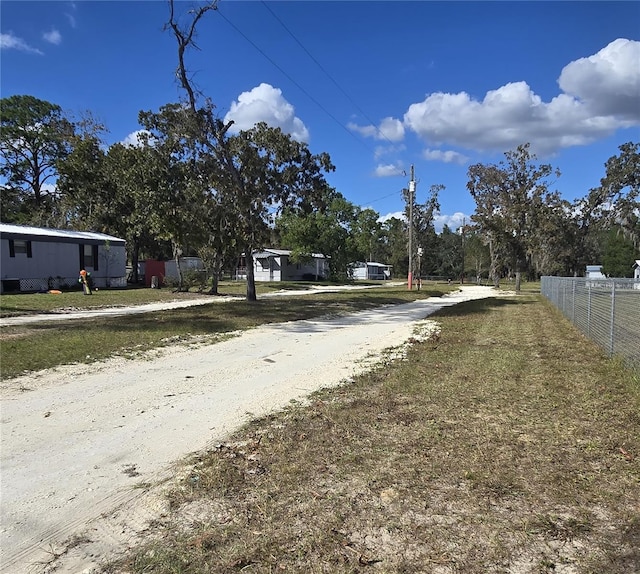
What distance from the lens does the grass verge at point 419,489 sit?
2.44 m

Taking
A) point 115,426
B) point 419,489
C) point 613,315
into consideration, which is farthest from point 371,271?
point 419,489

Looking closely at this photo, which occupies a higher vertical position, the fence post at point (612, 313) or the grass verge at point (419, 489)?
the fence post at point (612, 313)

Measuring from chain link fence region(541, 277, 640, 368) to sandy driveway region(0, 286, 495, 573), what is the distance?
151 inches

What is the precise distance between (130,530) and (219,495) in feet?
1.89

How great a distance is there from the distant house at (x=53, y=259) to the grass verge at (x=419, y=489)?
76.8 feet

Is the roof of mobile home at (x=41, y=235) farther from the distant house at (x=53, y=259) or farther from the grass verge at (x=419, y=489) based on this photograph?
the grass verge at (x=419, y=489)

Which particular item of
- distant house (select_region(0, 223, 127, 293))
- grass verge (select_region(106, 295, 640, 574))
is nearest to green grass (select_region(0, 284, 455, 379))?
grass verge (select_region(106, 295, 640, 574))

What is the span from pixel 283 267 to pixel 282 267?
18cm

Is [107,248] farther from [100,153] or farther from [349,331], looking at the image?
[349,331]

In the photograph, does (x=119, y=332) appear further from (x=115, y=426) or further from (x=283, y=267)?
(x=283, y=267)

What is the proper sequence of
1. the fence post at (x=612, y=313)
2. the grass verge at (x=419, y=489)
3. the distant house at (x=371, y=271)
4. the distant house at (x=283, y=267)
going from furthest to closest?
the distant house at (x=371, y=271) → the distant house at (x=283, y=267) → the fence post at (x=612, y=313) → the grass verge at (x=419, y=489)

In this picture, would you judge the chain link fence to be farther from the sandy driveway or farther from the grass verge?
the sandy driveway

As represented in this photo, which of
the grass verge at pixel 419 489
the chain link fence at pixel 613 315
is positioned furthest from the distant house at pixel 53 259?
the chain link fence at pixel 613 315

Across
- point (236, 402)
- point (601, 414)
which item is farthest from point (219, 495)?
point (601, 414)
